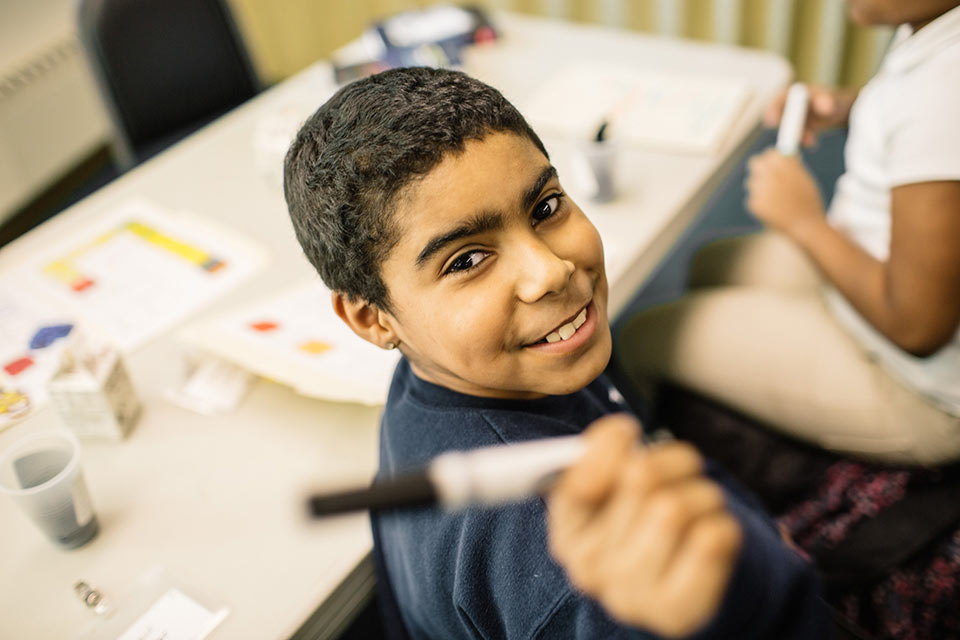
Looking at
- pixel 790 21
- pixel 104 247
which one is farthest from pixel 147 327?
pixel 790 21

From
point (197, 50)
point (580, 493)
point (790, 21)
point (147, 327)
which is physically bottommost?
point (790, 21)

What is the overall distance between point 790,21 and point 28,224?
8.01 ft

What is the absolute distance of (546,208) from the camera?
0.71m

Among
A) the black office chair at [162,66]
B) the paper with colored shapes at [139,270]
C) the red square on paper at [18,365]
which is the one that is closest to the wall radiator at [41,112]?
the black office chair at [162,66]

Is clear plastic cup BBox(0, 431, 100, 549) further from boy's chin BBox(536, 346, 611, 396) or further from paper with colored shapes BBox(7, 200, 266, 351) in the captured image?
boy's chin BBox(536, 346, 611, 396)

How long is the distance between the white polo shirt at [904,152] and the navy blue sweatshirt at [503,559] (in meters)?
0.36

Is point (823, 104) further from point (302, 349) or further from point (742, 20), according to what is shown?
point (302, 349)

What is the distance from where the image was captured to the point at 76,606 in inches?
29.8

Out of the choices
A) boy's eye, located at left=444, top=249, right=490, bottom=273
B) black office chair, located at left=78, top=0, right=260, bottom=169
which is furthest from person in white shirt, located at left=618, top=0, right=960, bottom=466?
black office chair, located at left=78, top=0, right=260, bottom=169

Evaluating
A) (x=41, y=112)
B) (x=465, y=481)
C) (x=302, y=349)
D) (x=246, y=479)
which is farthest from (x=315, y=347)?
(x=41, y=112)

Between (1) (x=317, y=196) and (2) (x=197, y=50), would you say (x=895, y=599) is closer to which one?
(1) (x=317, y=196)

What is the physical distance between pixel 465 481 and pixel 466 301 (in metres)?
0.29

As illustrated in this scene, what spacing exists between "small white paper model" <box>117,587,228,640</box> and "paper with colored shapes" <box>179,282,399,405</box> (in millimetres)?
265

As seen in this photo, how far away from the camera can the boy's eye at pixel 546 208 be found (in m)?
0.70
